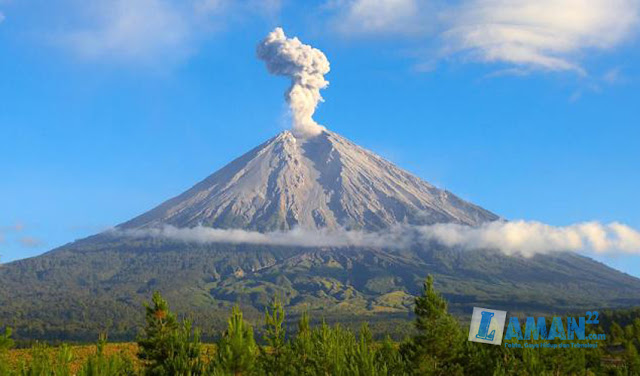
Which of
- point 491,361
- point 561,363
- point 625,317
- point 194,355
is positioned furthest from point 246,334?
point 625,317

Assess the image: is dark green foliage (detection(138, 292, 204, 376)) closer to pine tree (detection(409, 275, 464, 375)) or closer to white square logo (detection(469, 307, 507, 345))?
pine tree (detection(409, 275, 464, 375))

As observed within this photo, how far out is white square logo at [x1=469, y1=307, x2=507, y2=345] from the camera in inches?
1664

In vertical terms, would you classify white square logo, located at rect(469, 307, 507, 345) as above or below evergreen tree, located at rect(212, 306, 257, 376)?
above

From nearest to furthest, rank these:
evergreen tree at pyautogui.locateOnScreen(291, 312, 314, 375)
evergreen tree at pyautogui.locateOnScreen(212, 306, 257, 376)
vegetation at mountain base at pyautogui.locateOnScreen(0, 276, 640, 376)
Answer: vegetation at mountain base at pyautogui.locateOnScreen(0, 276, 640, 376), evergreen tree at pyautogui.locateOnScreen(212, 306, 257, 376), evergreen tree at pyautogui.locateOnScreen(291, 312, 314, 375)

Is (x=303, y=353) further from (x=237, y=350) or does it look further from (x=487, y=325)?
(x=487, y=325)

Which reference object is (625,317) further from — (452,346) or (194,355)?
(194,355)

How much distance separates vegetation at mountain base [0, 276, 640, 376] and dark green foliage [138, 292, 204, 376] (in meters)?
0.06

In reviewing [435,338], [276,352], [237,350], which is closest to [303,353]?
[276,352]

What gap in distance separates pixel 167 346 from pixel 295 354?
33.6ft

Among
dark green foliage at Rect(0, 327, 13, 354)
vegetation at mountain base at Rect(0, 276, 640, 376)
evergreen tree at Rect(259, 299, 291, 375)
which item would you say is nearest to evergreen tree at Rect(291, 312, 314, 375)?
vegetation at mountain base at Rect(0, 276, 640, 376)

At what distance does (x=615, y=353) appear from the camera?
10244 centimetres

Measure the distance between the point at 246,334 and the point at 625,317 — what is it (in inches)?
6137

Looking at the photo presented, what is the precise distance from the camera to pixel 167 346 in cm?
4356

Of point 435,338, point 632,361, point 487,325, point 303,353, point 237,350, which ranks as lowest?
point 632,361
